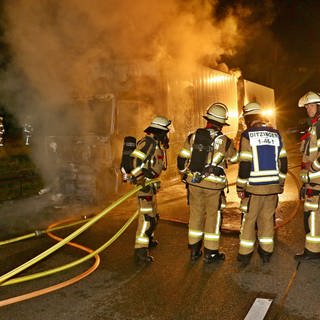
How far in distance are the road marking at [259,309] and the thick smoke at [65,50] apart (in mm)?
5625

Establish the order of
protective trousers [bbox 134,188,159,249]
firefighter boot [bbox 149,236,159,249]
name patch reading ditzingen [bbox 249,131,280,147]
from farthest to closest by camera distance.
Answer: firefighter boot [bbox 149,236,159,249] < protective trousers [bbox 134,188,159,249] < name patch reading ditzingen [bbox 249,131,280,147]

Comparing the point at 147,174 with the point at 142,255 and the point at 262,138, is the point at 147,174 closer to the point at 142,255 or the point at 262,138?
the point at 142,255

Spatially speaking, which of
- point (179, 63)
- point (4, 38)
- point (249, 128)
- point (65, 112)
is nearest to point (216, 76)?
point (179, 63)

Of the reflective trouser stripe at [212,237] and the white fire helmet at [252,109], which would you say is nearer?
the reflective trouser stripe at [212,237]

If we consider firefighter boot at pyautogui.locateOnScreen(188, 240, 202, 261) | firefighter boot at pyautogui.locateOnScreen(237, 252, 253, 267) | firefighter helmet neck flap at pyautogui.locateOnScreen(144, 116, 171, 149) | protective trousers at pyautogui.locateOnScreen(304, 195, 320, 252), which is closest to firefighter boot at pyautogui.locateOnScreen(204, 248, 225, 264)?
firefighter boot at pyautogui.locateOnScreen(188, 240, 202, 261)

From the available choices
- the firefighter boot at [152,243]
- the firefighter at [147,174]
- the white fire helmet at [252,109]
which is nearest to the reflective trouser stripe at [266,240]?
the firefighter at [147,174]

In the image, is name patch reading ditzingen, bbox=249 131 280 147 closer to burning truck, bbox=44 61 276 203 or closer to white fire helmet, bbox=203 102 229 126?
white fire helmet, bbox=203 102 229 126

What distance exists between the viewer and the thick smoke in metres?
7.69

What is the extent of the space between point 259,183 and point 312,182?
24.6 inches

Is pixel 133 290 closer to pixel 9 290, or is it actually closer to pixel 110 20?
pixel 9 290

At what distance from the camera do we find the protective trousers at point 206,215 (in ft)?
14.6

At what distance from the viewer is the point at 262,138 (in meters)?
4.30

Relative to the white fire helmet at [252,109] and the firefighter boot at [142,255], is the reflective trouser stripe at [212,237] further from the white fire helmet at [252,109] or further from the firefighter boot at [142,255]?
the white fire helmet at [252,109]

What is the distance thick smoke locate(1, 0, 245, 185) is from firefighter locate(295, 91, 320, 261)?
14.9 feet
